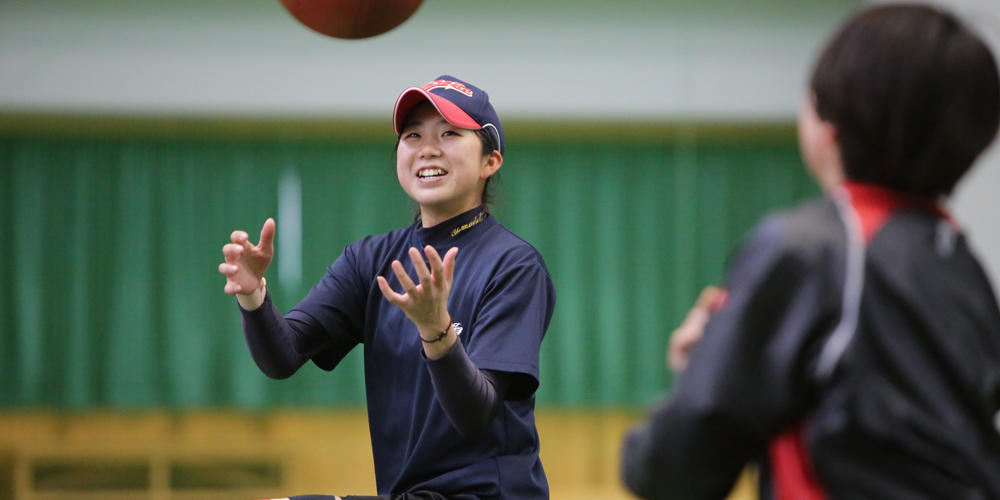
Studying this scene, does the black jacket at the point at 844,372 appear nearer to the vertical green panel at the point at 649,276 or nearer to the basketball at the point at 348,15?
the basketball at the point at 348,15

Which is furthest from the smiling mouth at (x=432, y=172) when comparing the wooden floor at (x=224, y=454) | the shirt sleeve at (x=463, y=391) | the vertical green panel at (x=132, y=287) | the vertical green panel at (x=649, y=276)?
the vertical green panel at (x=132, y=287)

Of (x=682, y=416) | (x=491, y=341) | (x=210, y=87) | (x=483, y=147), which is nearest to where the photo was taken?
(x=682, y=416)

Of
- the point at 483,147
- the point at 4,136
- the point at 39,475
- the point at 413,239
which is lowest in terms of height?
the point at 39,475

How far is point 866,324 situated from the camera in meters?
1.12

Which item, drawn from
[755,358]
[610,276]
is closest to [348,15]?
[755,358]

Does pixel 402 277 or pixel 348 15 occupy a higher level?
pixel 348 15

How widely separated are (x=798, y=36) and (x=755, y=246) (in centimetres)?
637

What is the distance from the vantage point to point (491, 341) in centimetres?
200

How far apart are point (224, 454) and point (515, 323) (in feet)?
17.2

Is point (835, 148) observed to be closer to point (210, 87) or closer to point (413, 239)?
point (413, 239)

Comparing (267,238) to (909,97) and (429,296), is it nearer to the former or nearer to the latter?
(429,296)

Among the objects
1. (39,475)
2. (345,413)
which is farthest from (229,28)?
(39,475)

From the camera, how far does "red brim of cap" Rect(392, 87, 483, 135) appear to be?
7.28ft

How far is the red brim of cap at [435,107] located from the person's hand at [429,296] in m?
0.57
